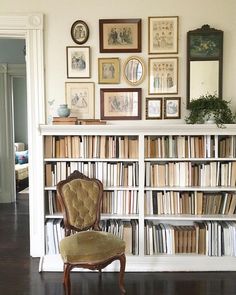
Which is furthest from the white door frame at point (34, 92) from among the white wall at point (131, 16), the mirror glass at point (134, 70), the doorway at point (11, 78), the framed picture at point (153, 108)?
the doorway at point (11, 78)

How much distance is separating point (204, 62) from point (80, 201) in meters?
1.86

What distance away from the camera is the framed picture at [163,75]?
327 centimetres

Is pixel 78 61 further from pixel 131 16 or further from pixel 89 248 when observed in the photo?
pixel 89 248

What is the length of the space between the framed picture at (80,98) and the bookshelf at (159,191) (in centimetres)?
31

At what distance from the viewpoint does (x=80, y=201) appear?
2.88 m

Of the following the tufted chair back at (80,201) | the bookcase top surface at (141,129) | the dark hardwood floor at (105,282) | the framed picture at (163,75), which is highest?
the framed picture at (163,75)

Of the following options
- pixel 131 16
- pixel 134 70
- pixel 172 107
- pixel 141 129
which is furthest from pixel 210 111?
pixel 131 16

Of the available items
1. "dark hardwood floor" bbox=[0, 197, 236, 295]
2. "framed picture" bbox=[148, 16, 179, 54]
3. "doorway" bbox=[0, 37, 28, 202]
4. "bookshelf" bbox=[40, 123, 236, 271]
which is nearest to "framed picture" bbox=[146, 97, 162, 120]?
"bookshelf" bbox=[40, 123, 236, 271]

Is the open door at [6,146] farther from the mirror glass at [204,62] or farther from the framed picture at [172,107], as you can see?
the mirror glass at [204,62]

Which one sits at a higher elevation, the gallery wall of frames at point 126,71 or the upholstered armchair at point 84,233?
A: the gallery wall of frames at point 126,71

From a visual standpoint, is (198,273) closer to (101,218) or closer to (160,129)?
(101,218)

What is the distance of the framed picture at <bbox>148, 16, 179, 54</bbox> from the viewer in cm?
323

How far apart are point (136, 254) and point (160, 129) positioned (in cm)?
125

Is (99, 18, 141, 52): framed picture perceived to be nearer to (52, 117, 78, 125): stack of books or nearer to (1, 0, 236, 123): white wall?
(1, 0, 236, 123): white wall
